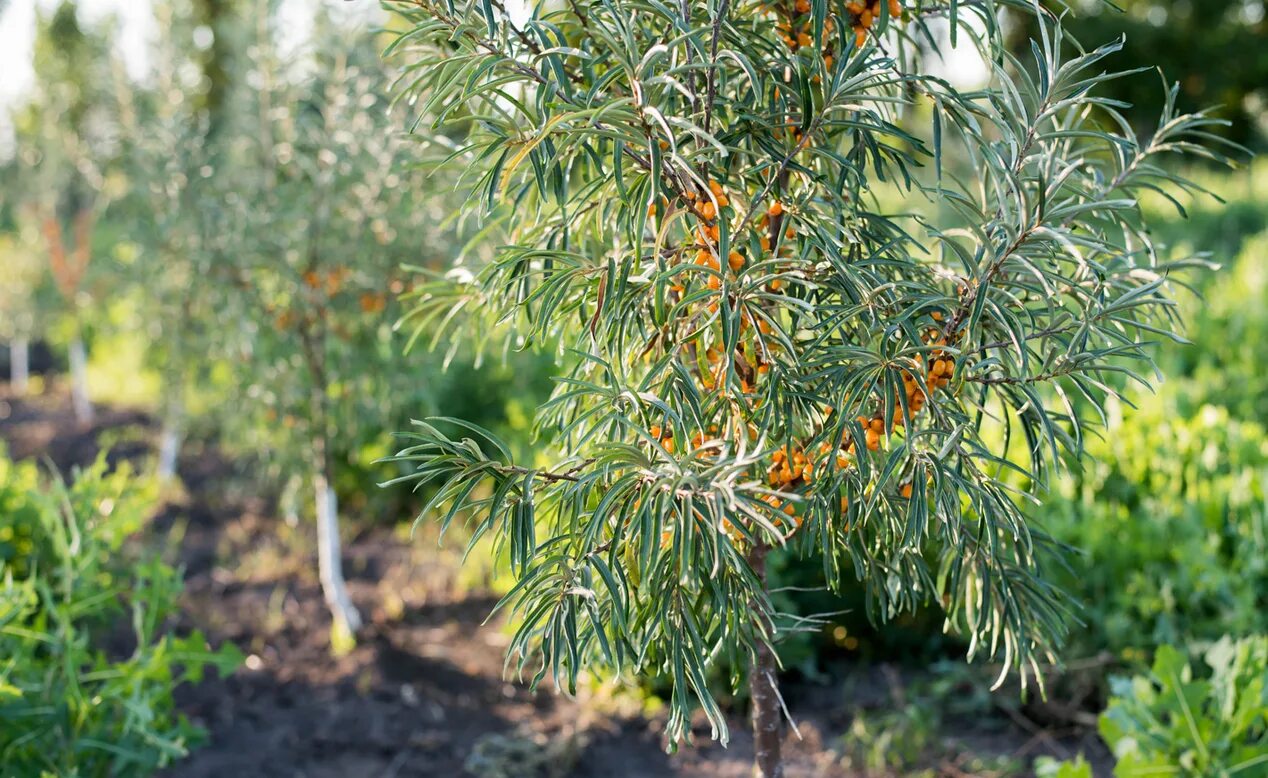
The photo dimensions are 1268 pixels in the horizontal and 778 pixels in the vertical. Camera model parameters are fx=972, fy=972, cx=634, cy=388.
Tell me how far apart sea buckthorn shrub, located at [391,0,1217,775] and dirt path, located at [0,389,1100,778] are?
1667mm

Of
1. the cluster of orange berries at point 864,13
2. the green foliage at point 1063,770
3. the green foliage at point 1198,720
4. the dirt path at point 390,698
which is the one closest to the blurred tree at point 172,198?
the dirt path at point 390,698

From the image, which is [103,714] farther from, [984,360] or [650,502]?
[984,360]

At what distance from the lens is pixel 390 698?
3895mm

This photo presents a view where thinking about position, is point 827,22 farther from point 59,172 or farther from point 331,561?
point 59,172

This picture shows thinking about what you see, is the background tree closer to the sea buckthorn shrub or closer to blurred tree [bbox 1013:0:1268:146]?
the sea buckthorn shrub

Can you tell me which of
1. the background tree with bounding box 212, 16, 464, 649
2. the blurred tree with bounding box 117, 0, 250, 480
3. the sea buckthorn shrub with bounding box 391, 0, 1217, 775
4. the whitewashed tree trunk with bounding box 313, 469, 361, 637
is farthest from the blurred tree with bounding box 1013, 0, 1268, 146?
the sea buckthorn shrub with bounding box 391, 0, 1217, 775

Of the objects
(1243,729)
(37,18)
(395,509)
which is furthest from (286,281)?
(37,18)

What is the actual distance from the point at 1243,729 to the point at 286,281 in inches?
140

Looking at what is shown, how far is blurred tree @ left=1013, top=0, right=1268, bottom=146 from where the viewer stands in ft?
74.7

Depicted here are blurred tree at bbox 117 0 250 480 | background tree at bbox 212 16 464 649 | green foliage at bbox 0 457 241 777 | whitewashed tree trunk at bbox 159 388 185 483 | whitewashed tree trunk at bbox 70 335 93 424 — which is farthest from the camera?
whitewashed tree trunk at bbox 70 335 93 424

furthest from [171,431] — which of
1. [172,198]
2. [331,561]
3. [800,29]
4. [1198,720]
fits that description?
[1198,720]

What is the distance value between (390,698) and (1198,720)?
2.82m

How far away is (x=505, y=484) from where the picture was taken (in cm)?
176

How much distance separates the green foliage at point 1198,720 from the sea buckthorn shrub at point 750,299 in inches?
35.4
